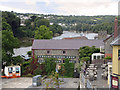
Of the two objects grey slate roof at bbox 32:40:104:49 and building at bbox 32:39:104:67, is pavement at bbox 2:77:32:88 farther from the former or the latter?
grey slate roof at bbox 32:40:104:49

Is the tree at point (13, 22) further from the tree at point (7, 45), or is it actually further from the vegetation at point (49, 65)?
the vegetation at point (49, 65)

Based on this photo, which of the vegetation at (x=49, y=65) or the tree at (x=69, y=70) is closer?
the tree at (x=69, y=70)

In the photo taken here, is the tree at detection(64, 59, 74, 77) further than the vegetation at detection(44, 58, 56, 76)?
No

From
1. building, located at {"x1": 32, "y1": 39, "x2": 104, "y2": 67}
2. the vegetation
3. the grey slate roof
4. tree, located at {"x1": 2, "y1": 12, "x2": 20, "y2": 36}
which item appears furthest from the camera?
tree, located at {"x1": 2, "y1": 12, "x2": 20, "y2": 36}

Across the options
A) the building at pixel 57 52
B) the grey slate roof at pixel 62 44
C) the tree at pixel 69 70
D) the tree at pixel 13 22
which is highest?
the tree at pixel 13 22

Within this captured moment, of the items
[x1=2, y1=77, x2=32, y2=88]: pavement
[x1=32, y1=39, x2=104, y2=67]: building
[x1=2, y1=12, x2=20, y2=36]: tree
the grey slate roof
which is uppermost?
[x1=2, y1=12, x2=20, y2=36]: tree

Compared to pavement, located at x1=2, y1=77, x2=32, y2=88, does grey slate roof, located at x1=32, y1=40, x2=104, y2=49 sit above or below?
above

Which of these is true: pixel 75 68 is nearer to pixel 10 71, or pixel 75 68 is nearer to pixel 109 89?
pixel 10 71

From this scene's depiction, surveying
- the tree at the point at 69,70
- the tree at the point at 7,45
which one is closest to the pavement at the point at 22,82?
the tree at the point at 7,45

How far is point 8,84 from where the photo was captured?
26266mm

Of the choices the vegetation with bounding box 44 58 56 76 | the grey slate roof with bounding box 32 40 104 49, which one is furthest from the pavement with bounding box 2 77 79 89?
the grey slate roof with bounding box 32 40 104 49

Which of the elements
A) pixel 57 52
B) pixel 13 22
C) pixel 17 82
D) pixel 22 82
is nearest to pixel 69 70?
pixel 57 52

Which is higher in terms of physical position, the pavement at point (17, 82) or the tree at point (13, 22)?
the tree at point (13, 22)

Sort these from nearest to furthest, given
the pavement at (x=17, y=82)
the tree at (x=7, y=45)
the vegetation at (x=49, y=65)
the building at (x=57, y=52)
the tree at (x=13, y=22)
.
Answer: the pavement at (x=17, y=82), the vegetation at (x=49, y=65), the tree at (x=7, y=45), the building at (x=57, y=52), the tree at (x=13, y=22)
